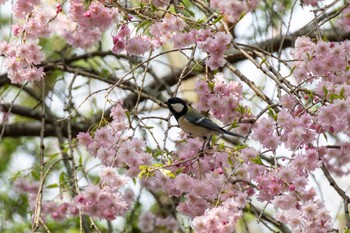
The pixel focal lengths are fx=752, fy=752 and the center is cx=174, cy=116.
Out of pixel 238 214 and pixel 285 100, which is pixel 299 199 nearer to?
pixel 238 214

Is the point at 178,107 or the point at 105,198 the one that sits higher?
the point at 178,107

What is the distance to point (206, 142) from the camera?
310 cm

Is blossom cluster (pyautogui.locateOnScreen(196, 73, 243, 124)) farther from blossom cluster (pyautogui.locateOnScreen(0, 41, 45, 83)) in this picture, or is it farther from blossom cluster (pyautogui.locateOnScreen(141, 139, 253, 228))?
blossom cluster (pyautogui.locateOnScreen(0, 41, 45, 83))

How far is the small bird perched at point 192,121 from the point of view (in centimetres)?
315

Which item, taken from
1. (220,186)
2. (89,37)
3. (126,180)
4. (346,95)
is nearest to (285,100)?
(346,95)

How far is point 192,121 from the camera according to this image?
3.25 metres

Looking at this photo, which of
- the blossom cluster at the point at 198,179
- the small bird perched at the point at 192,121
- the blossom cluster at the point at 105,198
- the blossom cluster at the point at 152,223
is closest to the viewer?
the blossom cluster at the point at 105,198

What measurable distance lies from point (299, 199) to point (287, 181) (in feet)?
0.34

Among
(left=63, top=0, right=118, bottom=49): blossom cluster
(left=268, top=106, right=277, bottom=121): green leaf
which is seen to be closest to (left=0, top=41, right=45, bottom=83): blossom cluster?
(left=63, top=0, right=118, bottom=49): blossom cluster

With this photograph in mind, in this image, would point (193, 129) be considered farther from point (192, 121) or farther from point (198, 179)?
point (198, 179)

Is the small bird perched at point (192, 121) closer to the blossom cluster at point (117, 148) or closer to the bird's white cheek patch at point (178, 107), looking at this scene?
the bird's white cheek patch at point (178, 107)

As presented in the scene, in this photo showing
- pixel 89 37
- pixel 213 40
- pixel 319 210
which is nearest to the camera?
pixel 319 210

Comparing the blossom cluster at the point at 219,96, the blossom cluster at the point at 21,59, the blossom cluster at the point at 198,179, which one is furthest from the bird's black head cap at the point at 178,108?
the blossom cluster at the point at 21,59

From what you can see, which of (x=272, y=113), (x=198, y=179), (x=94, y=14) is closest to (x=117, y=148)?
(x=198, y=179)
